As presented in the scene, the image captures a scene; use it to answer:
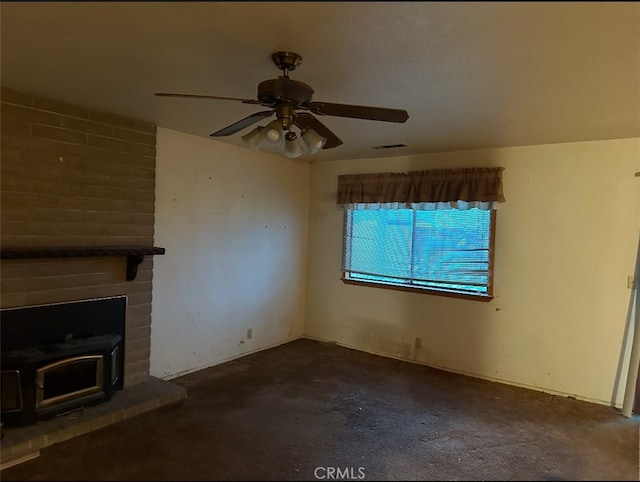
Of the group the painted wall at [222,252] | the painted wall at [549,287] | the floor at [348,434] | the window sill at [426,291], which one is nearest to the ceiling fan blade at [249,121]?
the painted wall at [222,252]

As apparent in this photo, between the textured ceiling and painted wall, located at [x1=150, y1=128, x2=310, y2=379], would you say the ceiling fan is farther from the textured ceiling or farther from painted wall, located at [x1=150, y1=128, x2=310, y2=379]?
painted wall, located at [x1=150, y1=128, x2=310, y2=379]

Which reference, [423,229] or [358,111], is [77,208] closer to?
[358,111]

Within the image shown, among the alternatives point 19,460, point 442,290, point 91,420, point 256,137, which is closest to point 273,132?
point 256,137

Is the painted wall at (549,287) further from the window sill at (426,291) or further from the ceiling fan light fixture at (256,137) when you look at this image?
the ceiling fan light fixture at (256,137)

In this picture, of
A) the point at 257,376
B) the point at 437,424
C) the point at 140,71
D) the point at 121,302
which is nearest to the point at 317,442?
the point at 437,424

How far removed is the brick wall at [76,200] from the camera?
→ 2768mm

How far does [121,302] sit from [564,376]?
148 inches

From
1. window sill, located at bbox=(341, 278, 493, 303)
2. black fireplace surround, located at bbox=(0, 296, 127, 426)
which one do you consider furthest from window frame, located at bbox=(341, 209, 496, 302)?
black fireplace surround, located at bbox=(0, 296, 127, 426)

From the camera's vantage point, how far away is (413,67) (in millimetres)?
2107

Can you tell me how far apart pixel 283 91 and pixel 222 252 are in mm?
2559

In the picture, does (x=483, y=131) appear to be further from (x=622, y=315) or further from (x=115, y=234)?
(x=115, y=234)

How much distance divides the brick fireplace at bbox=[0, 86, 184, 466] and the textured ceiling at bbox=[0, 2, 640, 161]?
0.21 meters

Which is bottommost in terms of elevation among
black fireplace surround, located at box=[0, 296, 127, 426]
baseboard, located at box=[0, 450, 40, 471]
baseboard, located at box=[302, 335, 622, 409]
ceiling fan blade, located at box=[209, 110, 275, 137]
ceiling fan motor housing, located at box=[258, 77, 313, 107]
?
baseboard, located at box=[0, 450, 40, 471]

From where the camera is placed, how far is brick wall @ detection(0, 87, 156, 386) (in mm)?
2768
